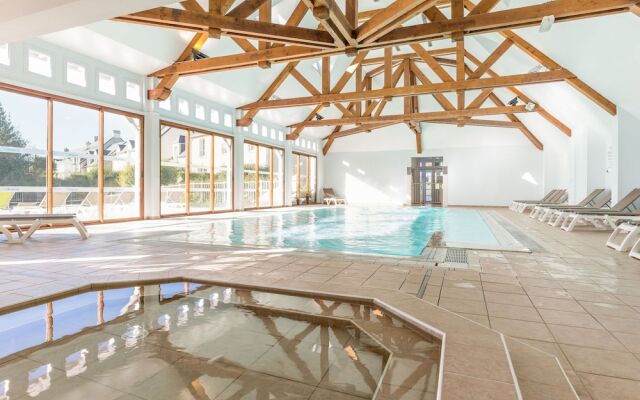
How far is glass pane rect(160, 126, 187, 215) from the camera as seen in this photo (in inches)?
360

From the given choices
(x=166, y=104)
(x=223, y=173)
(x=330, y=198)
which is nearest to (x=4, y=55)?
(x=166, y=104)

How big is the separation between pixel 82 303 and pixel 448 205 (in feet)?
50.7

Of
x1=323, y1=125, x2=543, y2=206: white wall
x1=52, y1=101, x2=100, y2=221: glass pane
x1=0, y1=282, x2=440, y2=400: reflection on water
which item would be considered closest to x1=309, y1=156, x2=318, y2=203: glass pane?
x1=323, y1=125, x2=543, y2=206: white wall

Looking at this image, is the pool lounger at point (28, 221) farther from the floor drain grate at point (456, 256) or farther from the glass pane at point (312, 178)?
the glass pane at point (312, 178)

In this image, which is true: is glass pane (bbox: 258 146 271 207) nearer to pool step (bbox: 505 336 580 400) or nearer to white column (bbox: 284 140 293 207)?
white column (bbox: 284 140 293 207)

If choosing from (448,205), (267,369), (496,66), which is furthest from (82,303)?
(448,205)

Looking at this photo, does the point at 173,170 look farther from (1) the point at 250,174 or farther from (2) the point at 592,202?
(2) the point at 592,202

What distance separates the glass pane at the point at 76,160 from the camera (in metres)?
6.86

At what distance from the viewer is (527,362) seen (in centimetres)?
163

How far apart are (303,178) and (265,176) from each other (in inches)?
133

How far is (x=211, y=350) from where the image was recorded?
1.84 metres

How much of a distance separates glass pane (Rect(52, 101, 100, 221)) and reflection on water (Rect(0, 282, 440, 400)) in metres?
5.47

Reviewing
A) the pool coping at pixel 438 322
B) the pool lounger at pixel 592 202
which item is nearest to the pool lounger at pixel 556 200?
the pool lounger at pixel 592 202

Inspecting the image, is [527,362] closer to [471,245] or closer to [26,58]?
[471,245]
